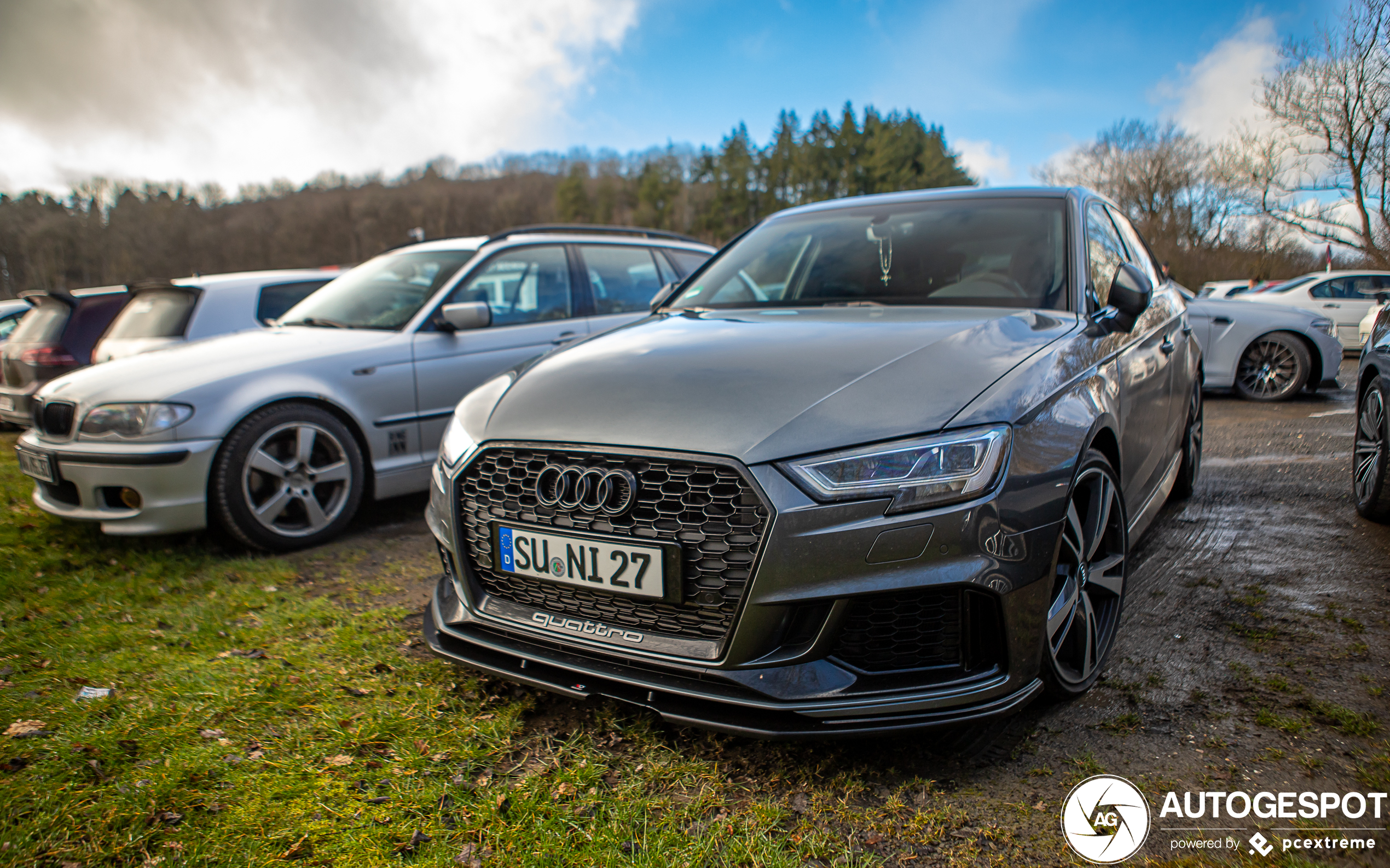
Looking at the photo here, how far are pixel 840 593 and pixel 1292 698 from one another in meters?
1.53

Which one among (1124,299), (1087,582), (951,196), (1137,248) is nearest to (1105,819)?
(1087,582)

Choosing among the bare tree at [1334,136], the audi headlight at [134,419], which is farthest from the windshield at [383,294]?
the bare tree at [1334,136]

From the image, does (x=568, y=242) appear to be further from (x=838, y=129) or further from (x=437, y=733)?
(x=838, y=129)

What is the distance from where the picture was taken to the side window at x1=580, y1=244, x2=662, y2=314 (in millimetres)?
5297

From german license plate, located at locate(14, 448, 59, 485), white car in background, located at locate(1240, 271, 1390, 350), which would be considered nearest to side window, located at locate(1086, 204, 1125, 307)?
german license plate, located at locate(14, 448, 59, 485)

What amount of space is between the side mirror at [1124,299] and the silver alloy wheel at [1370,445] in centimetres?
184

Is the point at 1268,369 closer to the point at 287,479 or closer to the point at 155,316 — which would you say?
the point at 287,479

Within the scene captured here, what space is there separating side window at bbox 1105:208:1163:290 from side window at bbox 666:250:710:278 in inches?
112

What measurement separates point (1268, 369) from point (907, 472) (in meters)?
8.29

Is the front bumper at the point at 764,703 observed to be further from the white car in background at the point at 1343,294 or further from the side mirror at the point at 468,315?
the white car in background at the point at 1343,294

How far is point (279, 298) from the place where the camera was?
636 centimetres

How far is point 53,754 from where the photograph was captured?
206 cm

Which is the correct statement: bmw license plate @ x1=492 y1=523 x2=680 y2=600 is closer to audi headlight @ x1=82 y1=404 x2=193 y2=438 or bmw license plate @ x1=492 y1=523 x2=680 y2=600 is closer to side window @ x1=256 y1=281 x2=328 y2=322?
audi headlight @ x1=82 y1=404 x2=193 y2=438

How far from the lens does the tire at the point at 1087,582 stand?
6.61 ft
